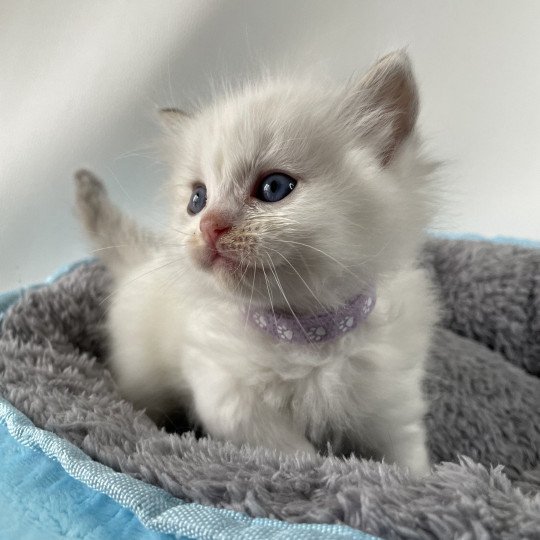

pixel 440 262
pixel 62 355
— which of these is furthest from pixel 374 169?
pixel 440 262

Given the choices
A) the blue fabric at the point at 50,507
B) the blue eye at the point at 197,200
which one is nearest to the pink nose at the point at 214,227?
the blue eye at the point at 197,200

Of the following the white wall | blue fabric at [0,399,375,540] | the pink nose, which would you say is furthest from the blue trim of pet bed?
the white wall

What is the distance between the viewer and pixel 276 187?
2.79 ft

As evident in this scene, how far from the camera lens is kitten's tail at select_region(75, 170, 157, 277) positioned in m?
1.47

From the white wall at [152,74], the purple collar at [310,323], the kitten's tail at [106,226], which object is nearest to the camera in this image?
the purple collar at [310,323]

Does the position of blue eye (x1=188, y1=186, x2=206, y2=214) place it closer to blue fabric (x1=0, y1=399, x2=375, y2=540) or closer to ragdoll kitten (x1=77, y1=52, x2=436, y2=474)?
ragdoll kitten (x1=77, y1=52, x2=436, y2=474)

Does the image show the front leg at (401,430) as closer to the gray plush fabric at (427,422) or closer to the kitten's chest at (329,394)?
the kitten's chest at (329,394)

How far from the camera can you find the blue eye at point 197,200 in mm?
955

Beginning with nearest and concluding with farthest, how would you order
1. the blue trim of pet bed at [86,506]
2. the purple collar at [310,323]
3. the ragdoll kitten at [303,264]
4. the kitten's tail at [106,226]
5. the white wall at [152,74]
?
the blue trim of pet bed at [86,506] → the ragdoll kitten at [303,264] → the purple collar at [310,323] → the kitten's tail at [106,226] → the white wall at [152,74]

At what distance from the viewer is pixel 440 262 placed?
1709mm

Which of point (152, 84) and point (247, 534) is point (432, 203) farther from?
point (152, 84)

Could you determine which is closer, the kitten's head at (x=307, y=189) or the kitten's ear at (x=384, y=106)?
the kitten's head at (x=307, y=189)

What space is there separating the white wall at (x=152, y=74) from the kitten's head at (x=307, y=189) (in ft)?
2.24

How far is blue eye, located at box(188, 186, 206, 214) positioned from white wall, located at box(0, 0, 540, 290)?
2.03 feet
